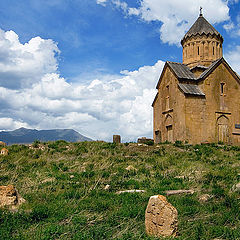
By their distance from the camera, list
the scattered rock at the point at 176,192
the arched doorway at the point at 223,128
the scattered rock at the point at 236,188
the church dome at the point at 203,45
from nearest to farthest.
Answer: the scattered rock at the point at 176,192
the scattered rock at the point at 236,188
the arched doorway at the point at 223,128
the church dome at the point at 203,45

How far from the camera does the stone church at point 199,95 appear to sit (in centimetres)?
2003

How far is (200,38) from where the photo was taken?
23.2 m

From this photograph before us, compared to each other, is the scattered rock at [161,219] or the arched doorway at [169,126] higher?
the arched doorway at [169,126]

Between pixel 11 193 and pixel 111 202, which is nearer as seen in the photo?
pixel 11 193

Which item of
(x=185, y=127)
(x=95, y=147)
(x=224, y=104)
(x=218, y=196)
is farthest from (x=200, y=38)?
(x=218, y=196)

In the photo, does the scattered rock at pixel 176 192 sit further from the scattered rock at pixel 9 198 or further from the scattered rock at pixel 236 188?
the scattered rock at pixel 9 198

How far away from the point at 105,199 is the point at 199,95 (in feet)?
53.1

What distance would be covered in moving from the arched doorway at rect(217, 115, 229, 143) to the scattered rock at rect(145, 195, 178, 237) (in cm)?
1787

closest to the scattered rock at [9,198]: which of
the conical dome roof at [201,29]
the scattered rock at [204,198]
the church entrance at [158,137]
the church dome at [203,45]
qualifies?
the scattered rock at [204,198]

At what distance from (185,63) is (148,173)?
57.2ft

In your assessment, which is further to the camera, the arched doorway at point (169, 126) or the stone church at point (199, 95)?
the arched doorway at point (169, 126)

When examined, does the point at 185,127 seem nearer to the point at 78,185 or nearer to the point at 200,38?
the point at 200,38

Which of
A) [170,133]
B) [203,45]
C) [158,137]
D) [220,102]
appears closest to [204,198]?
[170,133]

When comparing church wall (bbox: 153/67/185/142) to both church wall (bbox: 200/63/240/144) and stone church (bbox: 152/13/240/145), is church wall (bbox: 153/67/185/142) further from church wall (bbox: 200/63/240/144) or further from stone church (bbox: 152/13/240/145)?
church wall (bbox: 200/63/240/144)
